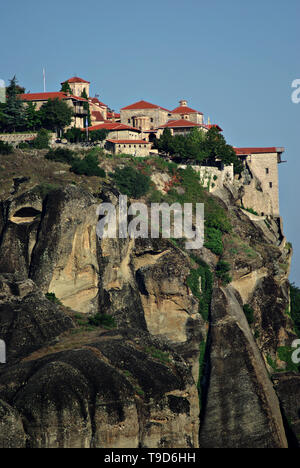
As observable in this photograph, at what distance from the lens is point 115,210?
7231 cm

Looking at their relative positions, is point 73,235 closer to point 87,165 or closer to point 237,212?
point 87,165

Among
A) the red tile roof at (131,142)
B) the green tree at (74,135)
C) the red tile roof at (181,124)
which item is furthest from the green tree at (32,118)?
the red tile roof at (181,124)

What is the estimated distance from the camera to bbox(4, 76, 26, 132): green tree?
93062mm

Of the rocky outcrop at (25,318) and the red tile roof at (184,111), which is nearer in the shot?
the rocky outcrop at (25,318)

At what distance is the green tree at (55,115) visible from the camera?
93750 millimetres

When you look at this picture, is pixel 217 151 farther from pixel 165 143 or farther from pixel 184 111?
pixel 184 111

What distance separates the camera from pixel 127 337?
60.1 metres

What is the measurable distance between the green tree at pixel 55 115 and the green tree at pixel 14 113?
1799 mm

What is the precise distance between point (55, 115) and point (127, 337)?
38.0m

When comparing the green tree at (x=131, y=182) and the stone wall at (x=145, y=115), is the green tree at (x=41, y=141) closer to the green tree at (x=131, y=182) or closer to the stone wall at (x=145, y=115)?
the green tree at (x=131, y=182)

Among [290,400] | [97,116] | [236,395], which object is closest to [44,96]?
[97,116]

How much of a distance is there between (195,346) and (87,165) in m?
15.6
